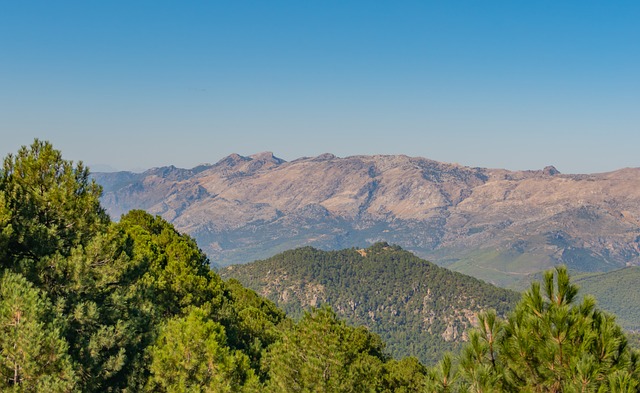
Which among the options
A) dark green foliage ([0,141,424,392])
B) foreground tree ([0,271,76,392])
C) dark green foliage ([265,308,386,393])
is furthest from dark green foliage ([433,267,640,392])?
foreground tree ([0,271,76,392])

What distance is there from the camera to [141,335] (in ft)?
87.0

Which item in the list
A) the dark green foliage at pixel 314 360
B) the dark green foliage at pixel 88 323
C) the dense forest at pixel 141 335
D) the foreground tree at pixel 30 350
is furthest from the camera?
the dark green foliage at pixel 314 360

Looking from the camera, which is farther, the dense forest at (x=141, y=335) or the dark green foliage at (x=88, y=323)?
the dark green foliage at (x=88, y=323)

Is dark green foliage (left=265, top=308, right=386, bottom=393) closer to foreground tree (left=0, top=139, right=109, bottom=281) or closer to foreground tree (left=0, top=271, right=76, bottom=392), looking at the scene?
foreground tree (left=0, top=271, right=76, bottom=392)

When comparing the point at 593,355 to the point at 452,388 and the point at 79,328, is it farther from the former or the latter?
the point at 79,328

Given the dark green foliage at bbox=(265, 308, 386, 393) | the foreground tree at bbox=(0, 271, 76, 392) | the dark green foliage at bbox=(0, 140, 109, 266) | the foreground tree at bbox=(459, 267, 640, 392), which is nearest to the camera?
the foreground tree at bbox=(459, 267, 640, 392)

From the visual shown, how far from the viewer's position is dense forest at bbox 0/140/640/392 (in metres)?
12.5

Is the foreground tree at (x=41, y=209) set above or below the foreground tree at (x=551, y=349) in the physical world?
above

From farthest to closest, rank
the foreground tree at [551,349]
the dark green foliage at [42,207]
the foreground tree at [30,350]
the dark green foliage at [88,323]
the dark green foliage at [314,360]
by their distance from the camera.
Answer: the dark green foliage at [42,207] < the dark green foliage at [314,360] < the dark green foliage at [88,323] < the foreground tree at [30,350] < the foreground tree at [551,349]

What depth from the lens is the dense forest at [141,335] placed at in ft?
40.9

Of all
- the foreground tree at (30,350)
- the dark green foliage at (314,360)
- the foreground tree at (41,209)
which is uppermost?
the foreground tree at (41,209)

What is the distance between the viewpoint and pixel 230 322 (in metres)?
44.4

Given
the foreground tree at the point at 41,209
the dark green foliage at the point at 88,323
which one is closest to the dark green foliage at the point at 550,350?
the dark green foliage at the point at 88,323

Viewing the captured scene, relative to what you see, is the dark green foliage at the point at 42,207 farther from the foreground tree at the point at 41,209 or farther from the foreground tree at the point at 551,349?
the foreground tree at the point at 551,349
